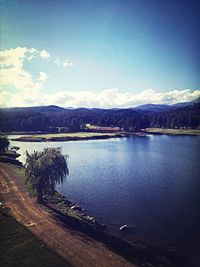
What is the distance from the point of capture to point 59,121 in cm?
16988

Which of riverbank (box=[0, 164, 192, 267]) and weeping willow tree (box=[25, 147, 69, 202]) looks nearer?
riverbank (box=[0, 164, 192, 267])

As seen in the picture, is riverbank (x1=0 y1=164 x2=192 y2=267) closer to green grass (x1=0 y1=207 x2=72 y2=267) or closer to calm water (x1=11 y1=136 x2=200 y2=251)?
green grass (x1=0 y1=207 x2=72 y2=267)

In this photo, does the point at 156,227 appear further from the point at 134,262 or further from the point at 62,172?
the point at 62,172

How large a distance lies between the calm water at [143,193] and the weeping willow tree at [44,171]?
4897 mm

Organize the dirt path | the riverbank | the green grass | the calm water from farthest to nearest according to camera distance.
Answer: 1. the calm water
2. the riverbank
3. the dirt path
4. the green grass

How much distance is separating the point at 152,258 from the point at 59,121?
150254 mm

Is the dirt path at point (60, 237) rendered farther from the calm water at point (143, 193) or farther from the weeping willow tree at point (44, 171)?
the calm water at point (143, 193)

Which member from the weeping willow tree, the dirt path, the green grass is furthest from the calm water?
the green grass

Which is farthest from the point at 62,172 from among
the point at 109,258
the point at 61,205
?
the point at 109,258

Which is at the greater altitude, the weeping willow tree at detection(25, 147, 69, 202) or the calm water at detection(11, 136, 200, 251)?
the weeping willow tree at detection(25, 147, 69, 202)

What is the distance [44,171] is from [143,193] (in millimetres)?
15447

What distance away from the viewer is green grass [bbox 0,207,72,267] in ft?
69.2

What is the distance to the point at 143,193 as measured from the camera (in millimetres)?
40312

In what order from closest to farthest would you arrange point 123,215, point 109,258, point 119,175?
point 109,258 < point 123,215 < point 119,175
